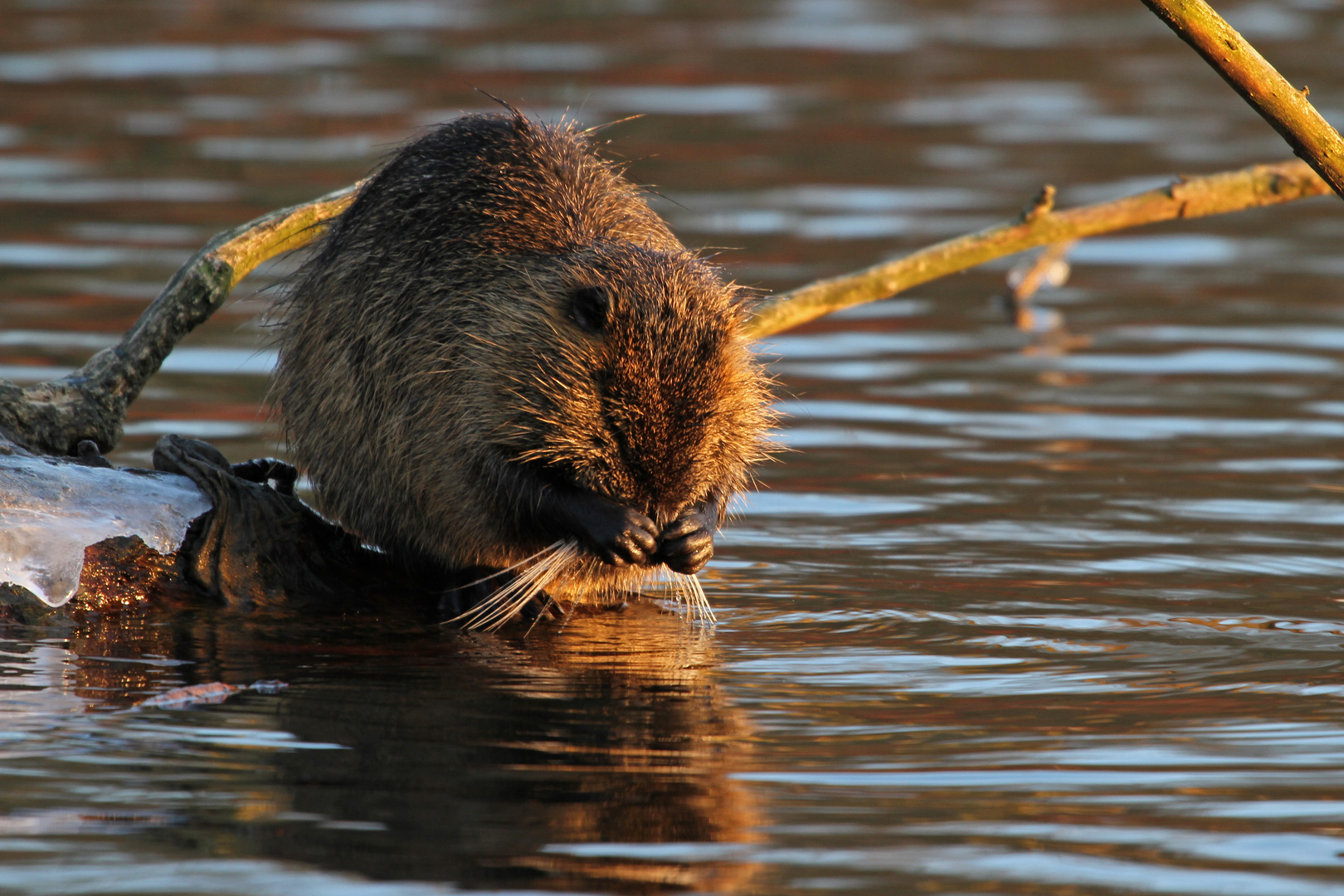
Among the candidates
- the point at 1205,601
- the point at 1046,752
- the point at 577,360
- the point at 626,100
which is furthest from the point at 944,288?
the point at 1046,752

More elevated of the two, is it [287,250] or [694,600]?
[287,250]

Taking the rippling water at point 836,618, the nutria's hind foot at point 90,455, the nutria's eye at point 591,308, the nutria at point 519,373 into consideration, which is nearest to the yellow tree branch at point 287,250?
the nutria's hind foot at point 90,455

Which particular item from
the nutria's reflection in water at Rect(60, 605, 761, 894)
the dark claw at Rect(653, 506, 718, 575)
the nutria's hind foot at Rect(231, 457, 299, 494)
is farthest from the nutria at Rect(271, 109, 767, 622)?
the nutria's reflection in water at Rect(60, 605, 761, 894)

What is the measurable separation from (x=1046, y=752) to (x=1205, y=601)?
163 centimetres

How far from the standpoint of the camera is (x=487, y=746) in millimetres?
4191

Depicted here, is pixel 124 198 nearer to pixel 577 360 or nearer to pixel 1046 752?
pixel 577 360

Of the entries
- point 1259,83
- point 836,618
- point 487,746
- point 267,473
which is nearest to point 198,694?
point 487,746

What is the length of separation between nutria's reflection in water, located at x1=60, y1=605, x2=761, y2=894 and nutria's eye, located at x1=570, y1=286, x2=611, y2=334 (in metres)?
0.87

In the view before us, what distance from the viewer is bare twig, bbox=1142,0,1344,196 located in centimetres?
470

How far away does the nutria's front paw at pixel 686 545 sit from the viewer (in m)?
4.91

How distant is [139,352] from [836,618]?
92.1 inches

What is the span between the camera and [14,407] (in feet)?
18.4

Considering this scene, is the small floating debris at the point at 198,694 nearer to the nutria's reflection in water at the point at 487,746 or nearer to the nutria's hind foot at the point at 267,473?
the nutria's reflection in water at the point at 487,746

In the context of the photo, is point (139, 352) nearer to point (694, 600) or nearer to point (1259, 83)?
point (694, 600)
